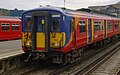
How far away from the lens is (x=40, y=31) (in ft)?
41.1

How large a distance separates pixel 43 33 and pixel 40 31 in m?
0.22

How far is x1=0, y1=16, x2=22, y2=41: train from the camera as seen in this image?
23609mm

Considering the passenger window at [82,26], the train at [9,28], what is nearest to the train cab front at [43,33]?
the passenger window at [82,26]

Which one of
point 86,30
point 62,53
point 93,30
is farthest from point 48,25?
point 93,30

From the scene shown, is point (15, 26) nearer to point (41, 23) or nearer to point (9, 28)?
point (9, 28)

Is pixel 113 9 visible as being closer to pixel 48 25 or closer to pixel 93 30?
pixel 93 30

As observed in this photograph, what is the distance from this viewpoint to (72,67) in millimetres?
13570

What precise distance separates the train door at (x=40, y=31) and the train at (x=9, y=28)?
450 inches

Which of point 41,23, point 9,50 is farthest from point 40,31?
point 9,50

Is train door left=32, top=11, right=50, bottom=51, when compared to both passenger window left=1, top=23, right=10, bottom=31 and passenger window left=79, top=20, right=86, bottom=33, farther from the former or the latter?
passenger window left=1, top=23, right=10, bottom=31

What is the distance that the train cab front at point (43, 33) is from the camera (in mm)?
12117

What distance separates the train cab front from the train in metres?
11.2

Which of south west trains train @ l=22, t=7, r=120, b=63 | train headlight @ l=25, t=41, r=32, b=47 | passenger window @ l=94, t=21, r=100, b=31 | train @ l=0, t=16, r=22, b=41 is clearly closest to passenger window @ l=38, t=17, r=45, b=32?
south west trains train @ l=22, t=7, r=120, b=63

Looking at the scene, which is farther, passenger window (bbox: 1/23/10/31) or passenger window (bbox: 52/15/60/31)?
passenger window (bbox: 1/23/10/31)
